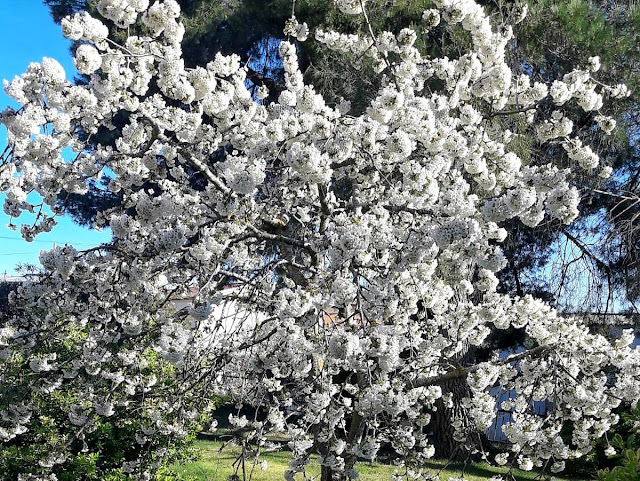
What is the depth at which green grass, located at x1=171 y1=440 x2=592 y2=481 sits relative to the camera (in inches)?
229

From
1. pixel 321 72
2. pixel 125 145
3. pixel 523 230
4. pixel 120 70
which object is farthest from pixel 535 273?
pixel 120 70

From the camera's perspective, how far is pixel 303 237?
3.32 metres

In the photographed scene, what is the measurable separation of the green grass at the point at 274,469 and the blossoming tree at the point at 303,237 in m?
A: 1.68

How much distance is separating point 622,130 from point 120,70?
19.5 ft

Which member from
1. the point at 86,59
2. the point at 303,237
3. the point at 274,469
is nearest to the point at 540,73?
the point at 303,237

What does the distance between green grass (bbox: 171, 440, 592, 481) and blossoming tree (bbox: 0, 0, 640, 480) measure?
1678mm

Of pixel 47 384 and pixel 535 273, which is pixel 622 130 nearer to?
pixel 535 273

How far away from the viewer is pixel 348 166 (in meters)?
3.62

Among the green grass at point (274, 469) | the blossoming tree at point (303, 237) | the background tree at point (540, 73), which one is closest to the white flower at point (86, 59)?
the blossoming tree at point (303, 237)

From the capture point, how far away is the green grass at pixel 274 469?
5.80m

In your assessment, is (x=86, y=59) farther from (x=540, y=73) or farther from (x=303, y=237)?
(x=540, y=73)

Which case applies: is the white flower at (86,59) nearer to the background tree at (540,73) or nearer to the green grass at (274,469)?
the background tree at (540,73)

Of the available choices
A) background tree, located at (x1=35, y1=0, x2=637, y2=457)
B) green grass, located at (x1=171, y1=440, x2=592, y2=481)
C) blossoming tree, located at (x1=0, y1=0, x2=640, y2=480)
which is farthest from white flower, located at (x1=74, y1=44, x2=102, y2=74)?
green grass, located at (x1=171, y1=440, x2=592, y2=481)

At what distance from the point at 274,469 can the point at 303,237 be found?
13.2 feet
